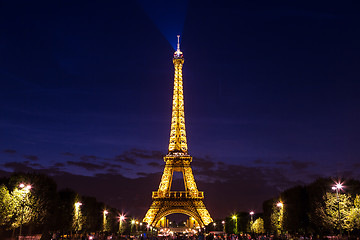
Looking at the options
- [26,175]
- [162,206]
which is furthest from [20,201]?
[162,206]

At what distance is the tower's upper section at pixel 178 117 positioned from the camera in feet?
317

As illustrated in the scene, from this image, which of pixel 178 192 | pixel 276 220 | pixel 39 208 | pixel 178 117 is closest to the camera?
pixel 39 208

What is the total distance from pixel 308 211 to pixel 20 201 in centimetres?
4190

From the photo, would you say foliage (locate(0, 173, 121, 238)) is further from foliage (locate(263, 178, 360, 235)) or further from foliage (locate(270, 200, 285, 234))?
foliage (locate(263, 178, 360, 235))

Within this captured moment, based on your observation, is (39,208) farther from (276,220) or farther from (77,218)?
(276,220)

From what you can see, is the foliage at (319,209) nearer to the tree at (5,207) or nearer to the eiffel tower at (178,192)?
the eiffel tower at (178,192)

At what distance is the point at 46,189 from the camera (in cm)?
5094

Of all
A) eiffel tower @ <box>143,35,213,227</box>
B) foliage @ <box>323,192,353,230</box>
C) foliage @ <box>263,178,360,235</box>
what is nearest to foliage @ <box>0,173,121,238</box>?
eiffel tower @ <box>143,35,213,227</box>

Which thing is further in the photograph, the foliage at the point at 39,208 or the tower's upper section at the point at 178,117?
the tower's upper section at the point at 178,117

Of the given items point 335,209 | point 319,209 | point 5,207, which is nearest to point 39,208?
point 5,207

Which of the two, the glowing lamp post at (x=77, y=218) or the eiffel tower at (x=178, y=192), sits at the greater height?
the eiffel tower at (x=178, y=192)

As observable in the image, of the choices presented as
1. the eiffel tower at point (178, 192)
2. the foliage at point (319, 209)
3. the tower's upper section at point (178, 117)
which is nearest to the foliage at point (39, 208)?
the eiffel tower at point (178, 192)

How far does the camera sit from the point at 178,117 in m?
99.8

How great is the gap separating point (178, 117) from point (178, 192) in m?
20.3
